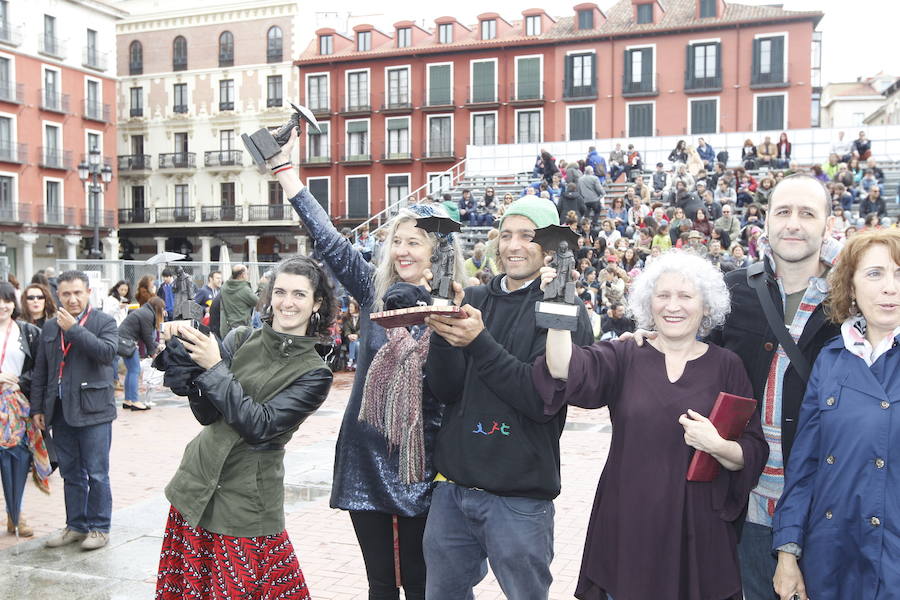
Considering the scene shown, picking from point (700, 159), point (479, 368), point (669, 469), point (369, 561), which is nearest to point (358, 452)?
point (369, 561)

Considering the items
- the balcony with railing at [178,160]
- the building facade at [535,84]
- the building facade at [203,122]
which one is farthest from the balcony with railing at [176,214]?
the building facade at [535,84]

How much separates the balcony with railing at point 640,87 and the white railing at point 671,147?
28.8 feet

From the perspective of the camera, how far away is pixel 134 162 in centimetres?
4519

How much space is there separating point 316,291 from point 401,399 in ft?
2.25

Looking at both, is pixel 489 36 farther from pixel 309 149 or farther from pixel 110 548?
pixel 110 548

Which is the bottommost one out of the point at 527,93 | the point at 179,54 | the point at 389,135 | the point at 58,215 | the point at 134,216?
the point at 58,215

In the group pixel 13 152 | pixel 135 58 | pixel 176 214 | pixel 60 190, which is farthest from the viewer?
pixel 135 58

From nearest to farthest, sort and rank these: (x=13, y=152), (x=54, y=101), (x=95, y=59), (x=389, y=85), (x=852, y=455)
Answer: (x=852, y=455)
(x=13, y=152)
(x=54, y=101)
(x=95, y=59)
(x=389, y=85)

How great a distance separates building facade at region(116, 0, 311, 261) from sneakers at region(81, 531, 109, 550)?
37.9 meters

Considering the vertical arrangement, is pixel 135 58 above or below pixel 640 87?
above

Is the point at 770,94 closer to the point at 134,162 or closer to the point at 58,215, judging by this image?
the point at 134,162

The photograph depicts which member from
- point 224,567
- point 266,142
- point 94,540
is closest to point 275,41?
point 94,540

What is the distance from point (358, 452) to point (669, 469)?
3.98 ft

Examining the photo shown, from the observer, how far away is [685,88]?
3619 centimetres
